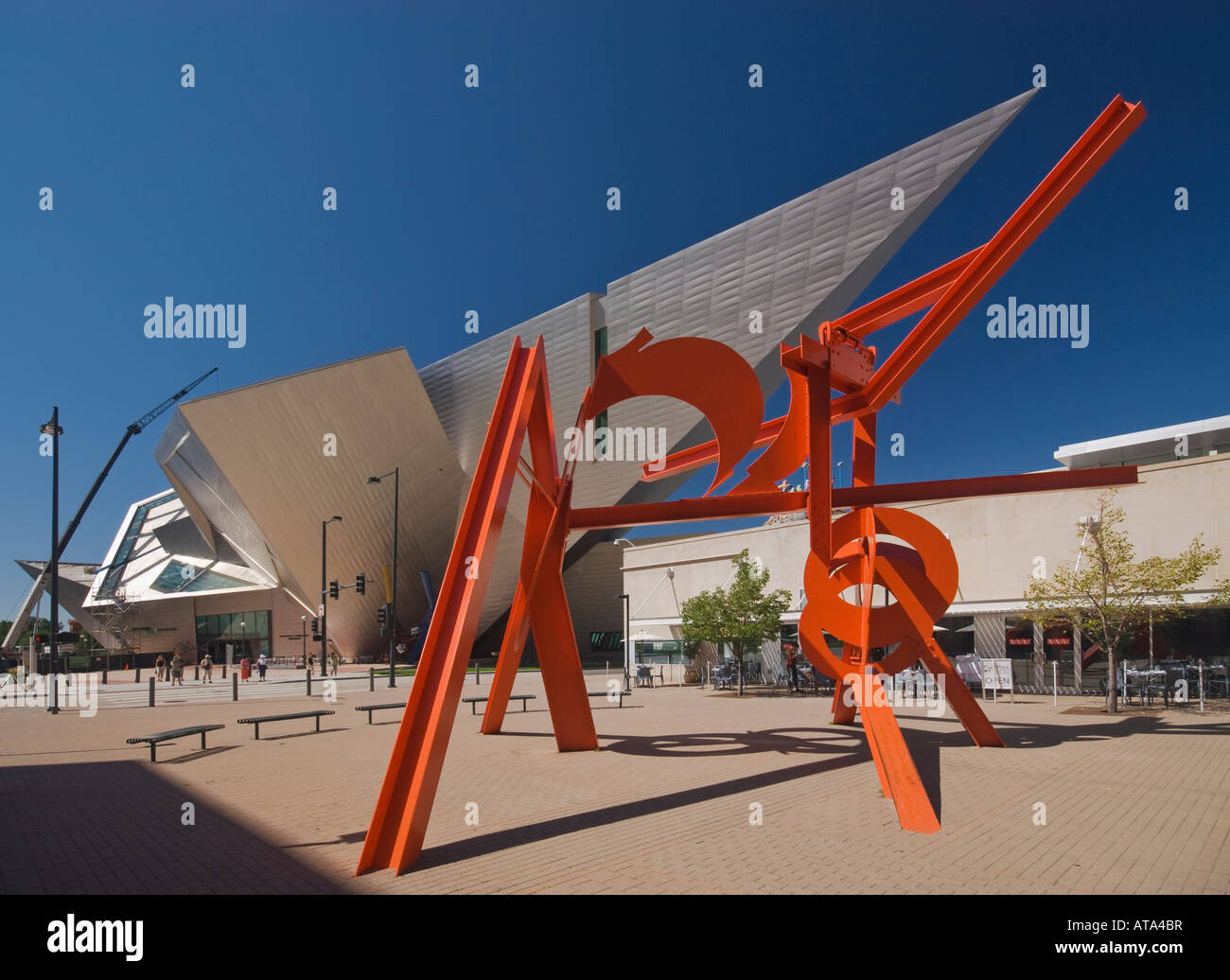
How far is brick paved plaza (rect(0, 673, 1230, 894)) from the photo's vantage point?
5488mm

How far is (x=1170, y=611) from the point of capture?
794 inches

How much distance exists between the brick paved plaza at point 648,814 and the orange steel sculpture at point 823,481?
86 cm

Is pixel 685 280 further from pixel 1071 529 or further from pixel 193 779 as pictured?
pixel 193 779

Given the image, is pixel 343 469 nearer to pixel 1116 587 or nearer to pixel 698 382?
pixel 698 382

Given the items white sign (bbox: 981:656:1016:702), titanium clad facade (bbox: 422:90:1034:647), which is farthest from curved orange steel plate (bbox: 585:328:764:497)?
white sign (bbox: 981:656:1016:702)

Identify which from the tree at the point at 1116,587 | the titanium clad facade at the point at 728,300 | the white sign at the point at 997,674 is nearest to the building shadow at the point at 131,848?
the tree at the point at 1116,587

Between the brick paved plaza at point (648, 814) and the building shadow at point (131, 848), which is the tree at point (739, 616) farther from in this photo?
the building shadow at point (131, 848)

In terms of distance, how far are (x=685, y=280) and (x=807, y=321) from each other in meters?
6.07

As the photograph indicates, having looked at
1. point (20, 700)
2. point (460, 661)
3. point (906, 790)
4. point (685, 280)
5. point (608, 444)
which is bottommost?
point (20, 700)

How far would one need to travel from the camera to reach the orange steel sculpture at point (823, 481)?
8.64 m

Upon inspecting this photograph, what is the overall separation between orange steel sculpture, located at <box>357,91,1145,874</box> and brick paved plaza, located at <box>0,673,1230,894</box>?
0.86m

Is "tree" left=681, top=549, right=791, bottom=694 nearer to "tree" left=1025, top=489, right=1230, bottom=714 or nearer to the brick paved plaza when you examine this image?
"tree" left=1025, top=489, right=1230, bottom=714
